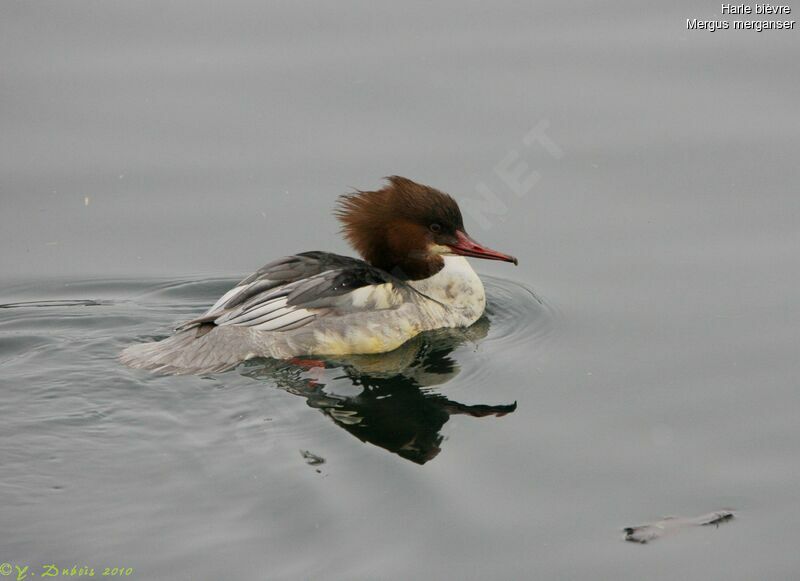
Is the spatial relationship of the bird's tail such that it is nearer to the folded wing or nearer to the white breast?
the folded wing

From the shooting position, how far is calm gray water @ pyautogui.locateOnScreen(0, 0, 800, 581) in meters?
6.93

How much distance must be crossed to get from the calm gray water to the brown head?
0.72 meters

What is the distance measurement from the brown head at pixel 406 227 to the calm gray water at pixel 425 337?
2.35ft

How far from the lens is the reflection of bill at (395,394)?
26.6ft

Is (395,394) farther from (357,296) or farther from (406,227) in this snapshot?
(406,227)

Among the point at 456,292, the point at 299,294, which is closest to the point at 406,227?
the point at 456,292

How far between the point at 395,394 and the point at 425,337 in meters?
1.13

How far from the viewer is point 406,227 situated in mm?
10016

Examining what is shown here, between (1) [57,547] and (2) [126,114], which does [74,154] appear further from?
(1) [57,547]

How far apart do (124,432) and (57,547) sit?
56.2 inches

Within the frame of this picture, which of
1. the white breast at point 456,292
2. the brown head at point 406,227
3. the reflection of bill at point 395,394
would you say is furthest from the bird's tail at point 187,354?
the white breast at point 456,292

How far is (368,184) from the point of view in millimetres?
11289

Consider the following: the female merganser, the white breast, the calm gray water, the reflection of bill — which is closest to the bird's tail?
the female merganser

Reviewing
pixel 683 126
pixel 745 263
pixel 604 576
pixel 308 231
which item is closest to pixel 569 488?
pixel 604 576
